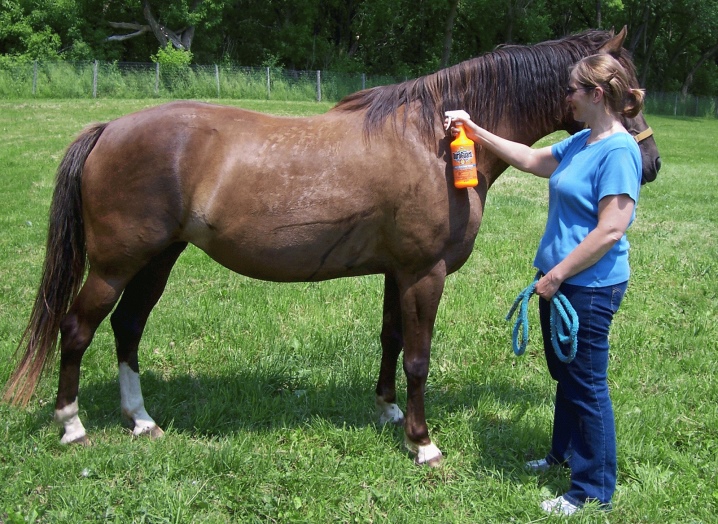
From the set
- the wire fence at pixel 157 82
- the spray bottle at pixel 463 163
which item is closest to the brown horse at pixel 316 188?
the spray bottle at pixel 463 163

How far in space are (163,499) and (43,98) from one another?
21564 mm

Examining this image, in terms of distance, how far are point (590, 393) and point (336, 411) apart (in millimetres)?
1624

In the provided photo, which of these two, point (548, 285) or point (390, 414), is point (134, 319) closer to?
point (390, 414)

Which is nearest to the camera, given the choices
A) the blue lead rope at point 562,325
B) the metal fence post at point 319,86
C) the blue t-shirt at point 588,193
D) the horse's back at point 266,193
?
the blue t-shirt at point 588,193

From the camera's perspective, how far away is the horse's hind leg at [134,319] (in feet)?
11.8

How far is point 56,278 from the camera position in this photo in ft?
11.4

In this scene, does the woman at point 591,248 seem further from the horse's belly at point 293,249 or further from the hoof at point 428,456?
the horse's belly at point 293,249

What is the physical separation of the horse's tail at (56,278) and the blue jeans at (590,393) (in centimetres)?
255

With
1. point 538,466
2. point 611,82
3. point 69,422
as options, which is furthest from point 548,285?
point 69,422

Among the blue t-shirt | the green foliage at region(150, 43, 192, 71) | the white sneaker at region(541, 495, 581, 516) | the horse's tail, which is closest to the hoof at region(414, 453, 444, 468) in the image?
the white sneaker at region(541, 495, 581, 516)

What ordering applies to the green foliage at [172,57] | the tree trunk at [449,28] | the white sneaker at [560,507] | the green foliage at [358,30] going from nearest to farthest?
the white sneaker at [560,507] → the green foliage at [172,57] → the green foliage at [358,30] → the tree trunk at [449,28]

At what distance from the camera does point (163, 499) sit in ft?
9.57

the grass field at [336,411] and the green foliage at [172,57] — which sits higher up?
the green foliage at [172,57]

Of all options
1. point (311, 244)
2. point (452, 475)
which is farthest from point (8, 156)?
point (452, 475)
